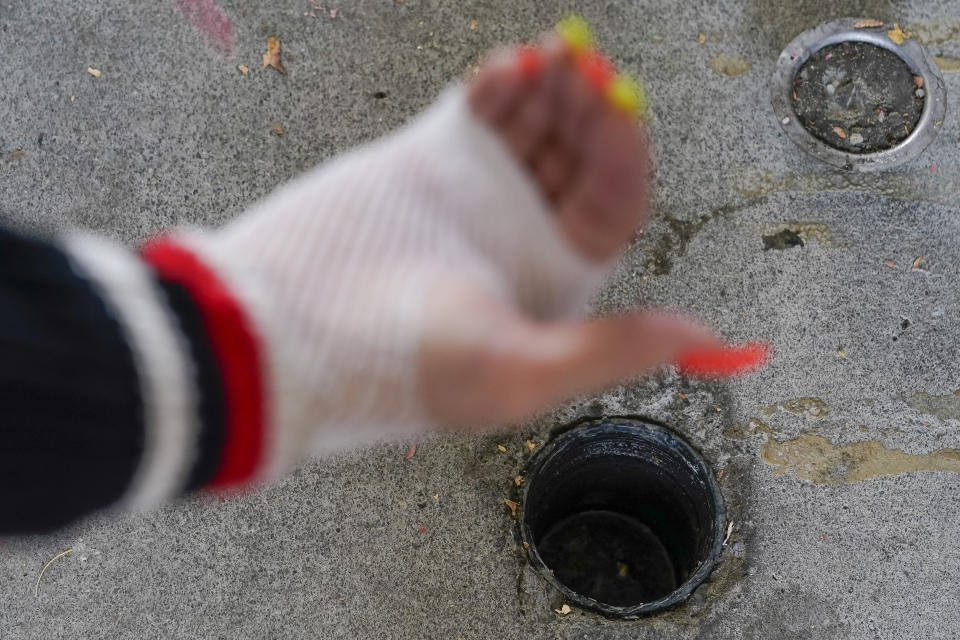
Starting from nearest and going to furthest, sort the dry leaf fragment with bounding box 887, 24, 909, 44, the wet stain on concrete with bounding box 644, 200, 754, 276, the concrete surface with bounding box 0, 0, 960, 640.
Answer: the concrete surface with bounding box 0, 0, 960, 640, the wet stain on concrete with bounding box 644, 200, 754, 276, the dry leaf fragment with bounding box 887, 24, 909, 44

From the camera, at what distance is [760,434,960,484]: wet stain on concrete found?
2578 millimetres

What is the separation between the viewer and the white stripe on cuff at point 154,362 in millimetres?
1195

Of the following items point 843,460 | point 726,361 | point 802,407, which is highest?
point 726,361

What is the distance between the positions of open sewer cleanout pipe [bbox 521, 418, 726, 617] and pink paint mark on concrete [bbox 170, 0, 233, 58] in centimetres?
188

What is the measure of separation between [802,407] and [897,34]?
141 centimetres

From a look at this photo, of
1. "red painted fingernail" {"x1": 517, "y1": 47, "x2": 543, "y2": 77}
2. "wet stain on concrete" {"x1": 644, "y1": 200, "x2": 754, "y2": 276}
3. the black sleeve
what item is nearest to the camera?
the black sleeve

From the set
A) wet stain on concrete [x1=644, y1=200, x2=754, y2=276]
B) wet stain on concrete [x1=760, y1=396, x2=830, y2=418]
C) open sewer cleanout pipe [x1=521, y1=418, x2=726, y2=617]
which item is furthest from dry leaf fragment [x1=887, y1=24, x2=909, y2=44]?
open sewer cleanout pipe [x1=521, y1=418, x2=726, y2=617]

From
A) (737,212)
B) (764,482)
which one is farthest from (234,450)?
(737,212)

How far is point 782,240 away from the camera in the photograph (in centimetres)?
274

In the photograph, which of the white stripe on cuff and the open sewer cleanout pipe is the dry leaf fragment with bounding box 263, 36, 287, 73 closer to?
the open sewer cleanout pipe

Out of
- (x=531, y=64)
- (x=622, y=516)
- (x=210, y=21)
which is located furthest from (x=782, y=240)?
(x=210, y=21)

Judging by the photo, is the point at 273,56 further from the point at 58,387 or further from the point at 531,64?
the point at 58,387

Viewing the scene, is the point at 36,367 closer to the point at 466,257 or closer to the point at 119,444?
the point at 119,444

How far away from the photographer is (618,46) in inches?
114
